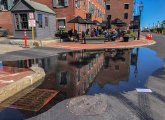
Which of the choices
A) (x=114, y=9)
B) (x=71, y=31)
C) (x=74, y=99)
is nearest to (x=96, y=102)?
(x=74, y=99)

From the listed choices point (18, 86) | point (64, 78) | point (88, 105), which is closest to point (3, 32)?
point (64, 78)

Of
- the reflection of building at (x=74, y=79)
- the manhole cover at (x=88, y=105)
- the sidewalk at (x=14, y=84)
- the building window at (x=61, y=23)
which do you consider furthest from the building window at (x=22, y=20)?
the manhole cover at (x=88, y=105)

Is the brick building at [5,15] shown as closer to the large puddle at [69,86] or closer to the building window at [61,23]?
the building window at [61,23]

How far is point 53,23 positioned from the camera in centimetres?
2514

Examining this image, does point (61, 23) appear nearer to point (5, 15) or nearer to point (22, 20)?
point (22, 20)

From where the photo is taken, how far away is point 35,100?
533cm

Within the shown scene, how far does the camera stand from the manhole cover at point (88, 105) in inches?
178

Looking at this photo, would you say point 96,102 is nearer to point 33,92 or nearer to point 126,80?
point 33,92

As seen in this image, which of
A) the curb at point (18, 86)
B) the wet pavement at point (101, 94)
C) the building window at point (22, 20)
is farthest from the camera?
the building window at point (22, 20)

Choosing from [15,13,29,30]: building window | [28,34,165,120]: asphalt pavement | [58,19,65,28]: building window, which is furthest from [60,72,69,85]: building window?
[58,19,65,28]: building window

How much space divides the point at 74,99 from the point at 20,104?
165 cm

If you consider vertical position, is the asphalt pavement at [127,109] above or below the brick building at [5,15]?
below

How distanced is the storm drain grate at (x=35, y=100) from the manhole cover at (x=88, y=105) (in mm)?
852

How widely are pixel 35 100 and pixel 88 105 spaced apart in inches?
68.4
